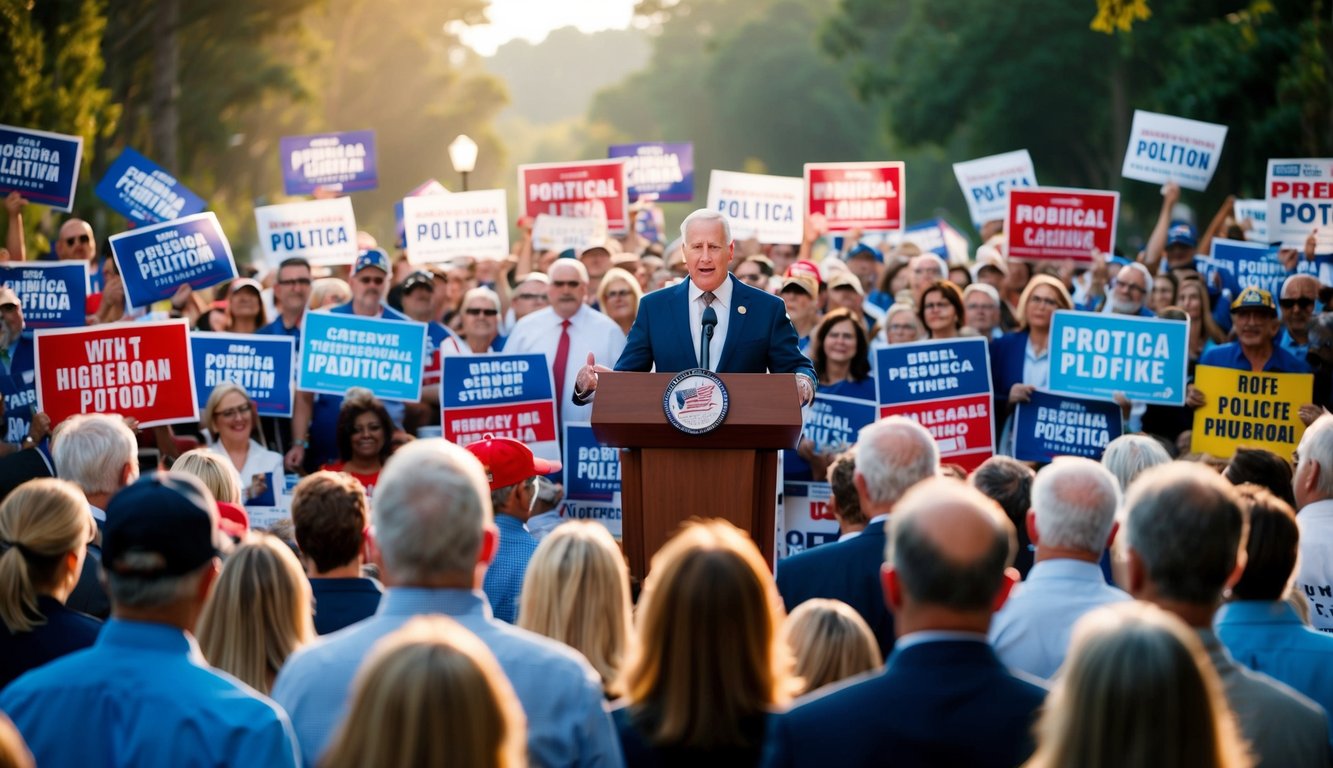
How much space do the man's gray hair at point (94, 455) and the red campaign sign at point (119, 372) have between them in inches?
158

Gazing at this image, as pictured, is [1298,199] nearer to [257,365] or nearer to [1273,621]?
[257,365]

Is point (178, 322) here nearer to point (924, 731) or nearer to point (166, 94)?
point (924, 731)

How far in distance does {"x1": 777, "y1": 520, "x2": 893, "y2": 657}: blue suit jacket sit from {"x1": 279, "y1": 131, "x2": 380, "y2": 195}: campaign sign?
1271cm

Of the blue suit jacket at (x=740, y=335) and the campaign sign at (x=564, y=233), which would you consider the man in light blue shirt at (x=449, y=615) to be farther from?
the campaign sign at (x=564, y=233)

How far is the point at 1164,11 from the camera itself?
132 ft

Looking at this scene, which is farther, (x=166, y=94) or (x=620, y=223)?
(x=166, y=94)

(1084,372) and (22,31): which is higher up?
(22,31)

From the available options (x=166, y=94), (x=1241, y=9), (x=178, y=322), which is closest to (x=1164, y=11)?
(x=1241, y=9)

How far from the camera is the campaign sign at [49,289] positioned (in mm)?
11539

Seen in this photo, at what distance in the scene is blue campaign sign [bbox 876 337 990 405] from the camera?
1078 centimetres

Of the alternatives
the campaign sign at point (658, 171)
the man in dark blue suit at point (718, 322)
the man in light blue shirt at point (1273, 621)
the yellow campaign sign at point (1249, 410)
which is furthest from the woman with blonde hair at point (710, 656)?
the campaign sign at point (658, 171)

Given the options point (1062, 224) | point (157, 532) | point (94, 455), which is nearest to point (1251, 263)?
point (1062, 224)

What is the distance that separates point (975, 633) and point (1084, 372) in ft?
25.5

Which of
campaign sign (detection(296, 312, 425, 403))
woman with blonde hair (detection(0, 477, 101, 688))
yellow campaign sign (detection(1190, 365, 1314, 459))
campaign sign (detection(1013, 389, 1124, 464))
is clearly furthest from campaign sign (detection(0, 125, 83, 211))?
woman with blonde hair (detection(0, 477, 101, 688))
